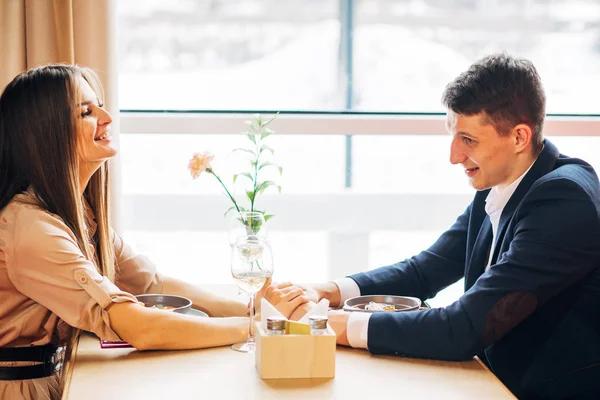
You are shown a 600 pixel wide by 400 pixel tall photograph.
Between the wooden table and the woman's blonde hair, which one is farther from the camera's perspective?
the woman's blonde hair

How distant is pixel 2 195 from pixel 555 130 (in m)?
2.55

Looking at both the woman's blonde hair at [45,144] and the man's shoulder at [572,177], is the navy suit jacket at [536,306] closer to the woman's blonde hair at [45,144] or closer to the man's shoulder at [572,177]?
the man's shoulder at [572,177]

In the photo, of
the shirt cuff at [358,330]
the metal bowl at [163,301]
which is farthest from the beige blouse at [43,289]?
the shirt cuff at [358,330]

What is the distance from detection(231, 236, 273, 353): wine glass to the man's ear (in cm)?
69

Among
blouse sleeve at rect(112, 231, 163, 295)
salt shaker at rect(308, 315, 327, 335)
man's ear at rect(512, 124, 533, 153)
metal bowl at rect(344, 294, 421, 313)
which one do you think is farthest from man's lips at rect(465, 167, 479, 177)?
blouse sleeve at rect(112, 231, 163, 295)

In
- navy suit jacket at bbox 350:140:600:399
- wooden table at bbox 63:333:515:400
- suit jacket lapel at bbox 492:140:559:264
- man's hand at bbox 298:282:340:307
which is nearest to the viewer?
wooden table at bbox 63:333:515:400

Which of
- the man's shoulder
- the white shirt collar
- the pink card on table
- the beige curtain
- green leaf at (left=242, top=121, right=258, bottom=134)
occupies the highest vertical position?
the beige curtain

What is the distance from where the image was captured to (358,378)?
5.30 ft

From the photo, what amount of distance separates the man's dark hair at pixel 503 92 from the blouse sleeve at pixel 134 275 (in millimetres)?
966

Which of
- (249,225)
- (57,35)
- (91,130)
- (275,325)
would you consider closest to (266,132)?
(57,35)

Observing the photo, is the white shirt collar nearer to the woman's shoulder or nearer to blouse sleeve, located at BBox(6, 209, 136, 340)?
blouse sleeve, located at BBox(6, 209, 136, 340)

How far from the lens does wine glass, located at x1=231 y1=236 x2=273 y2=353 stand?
1777 mm

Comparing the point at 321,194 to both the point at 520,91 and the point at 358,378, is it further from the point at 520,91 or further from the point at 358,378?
the point at 358,378

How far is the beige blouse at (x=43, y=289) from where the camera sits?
1779mm
